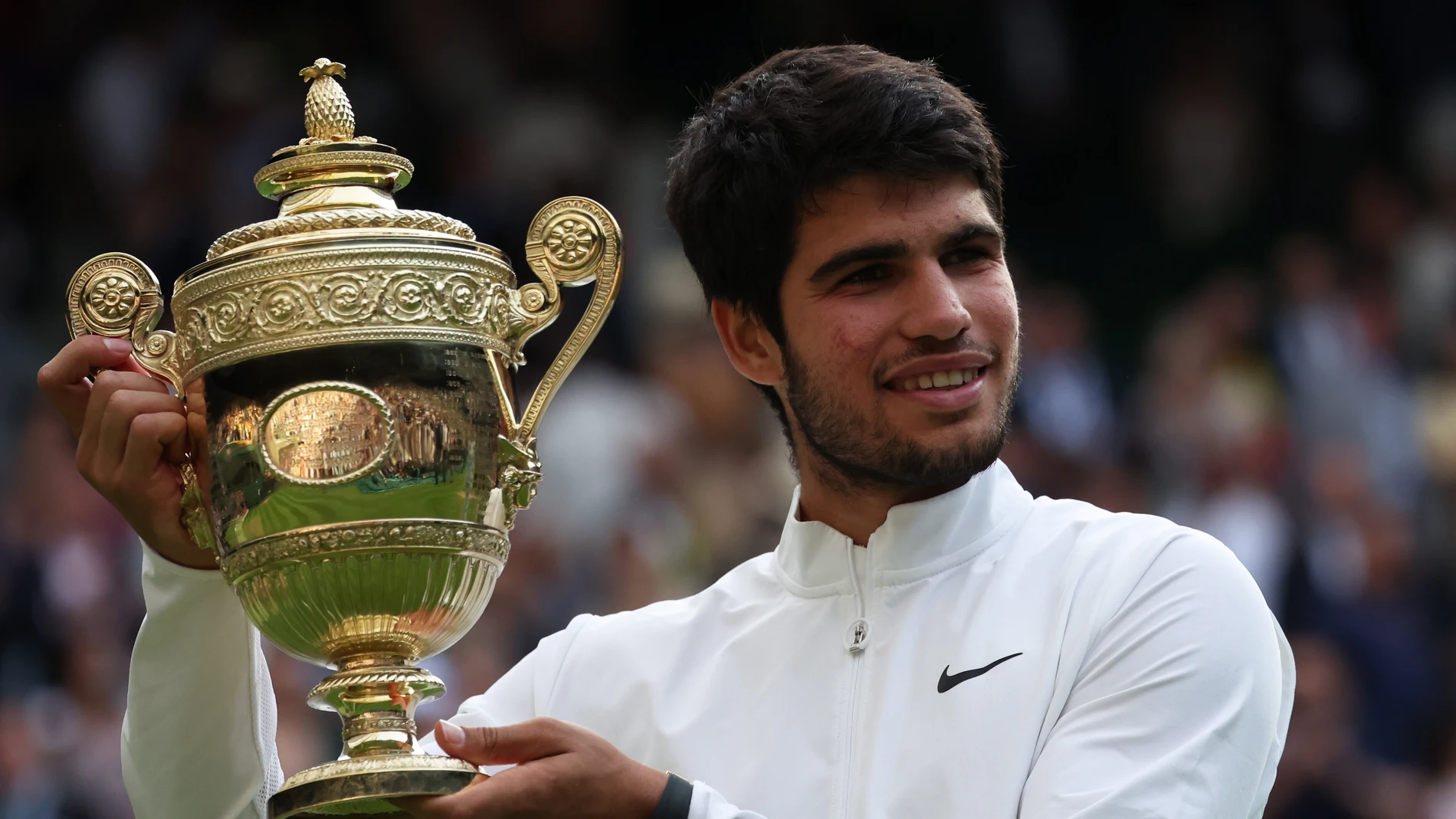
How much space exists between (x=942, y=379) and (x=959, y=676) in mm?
389

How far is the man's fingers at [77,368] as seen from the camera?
112 inches

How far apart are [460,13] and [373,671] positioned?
25.0 feet

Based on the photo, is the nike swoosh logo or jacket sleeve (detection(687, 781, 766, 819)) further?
the nike swoosh logo

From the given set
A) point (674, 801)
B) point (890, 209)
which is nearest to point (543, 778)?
point (674, 801)

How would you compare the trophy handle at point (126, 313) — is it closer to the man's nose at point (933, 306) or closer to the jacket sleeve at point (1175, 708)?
the man's nose at point (933, 306)

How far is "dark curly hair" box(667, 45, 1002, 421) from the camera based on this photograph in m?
3.03

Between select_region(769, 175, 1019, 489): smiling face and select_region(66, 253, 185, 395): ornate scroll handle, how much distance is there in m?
0.87

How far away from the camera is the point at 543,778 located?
252 centimetres

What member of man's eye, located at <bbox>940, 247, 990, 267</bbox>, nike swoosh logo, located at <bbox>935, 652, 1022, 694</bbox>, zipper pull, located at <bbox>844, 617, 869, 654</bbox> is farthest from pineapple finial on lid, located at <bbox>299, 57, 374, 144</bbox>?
nike swoosh logo, located at <bbox>935, 652, 1022, 694</bbox>

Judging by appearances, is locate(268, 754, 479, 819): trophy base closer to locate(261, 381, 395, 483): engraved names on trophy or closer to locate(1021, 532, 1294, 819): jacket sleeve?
locate(261, 381, 395, 483): engraved names on trophy

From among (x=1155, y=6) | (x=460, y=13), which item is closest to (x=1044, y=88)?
(x=1155, y=6)

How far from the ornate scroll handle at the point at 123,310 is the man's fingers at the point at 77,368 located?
0.02 meters

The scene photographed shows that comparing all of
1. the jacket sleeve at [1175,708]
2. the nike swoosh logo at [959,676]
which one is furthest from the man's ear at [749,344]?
the jacket sleeve at [1175,708]

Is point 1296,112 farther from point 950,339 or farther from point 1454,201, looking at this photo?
point 950,339
